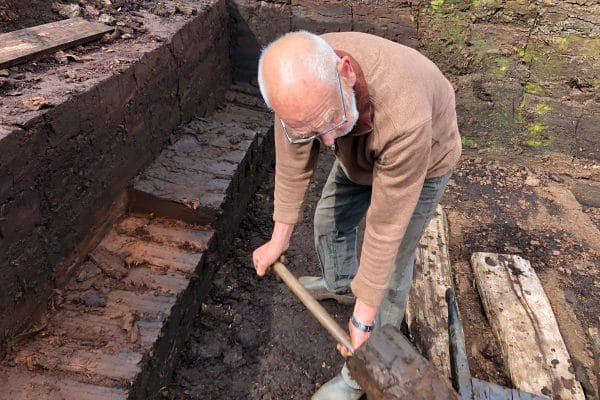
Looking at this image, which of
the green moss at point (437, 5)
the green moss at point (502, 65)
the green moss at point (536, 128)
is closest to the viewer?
the green moss at point (437, 5)

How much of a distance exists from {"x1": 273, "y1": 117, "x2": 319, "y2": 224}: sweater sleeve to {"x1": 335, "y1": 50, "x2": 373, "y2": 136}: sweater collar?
1.30 feet

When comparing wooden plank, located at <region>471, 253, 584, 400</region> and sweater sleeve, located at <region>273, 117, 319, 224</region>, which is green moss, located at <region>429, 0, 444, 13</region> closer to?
wooden plank, located at <region>471, 253, 584, 400</region>

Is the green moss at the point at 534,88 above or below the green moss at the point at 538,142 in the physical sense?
above

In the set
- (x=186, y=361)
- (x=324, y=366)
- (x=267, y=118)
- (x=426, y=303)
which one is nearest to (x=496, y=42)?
(x=267, y=118)

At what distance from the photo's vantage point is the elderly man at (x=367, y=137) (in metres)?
1.58

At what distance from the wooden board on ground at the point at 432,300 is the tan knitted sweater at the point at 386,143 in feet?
2.99

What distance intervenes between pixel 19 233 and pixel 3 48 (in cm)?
119

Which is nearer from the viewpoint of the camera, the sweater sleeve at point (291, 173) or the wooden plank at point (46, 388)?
the wooden plank at point (46, 388)

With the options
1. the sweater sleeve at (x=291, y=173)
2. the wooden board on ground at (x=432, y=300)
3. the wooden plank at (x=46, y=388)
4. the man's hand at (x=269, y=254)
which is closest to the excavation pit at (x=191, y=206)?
the wooden plank at (x=46, y=388)

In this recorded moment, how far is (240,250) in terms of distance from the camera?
366 centimetres

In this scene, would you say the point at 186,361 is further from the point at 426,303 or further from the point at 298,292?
the point at 426,303

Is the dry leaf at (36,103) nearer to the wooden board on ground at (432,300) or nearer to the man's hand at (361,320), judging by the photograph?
the man's hand at (361,320)

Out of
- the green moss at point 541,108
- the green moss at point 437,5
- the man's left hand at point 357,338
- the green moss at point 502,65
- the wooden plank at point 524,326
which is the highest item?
the green moss at point 437,5

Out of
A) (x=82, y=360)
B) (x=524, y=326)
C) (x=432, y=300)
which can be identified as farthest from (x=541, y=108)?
(x=82, y=360)
